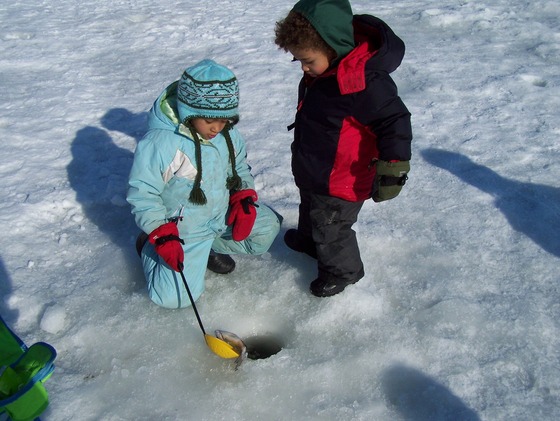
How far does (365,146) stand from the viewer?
255 centimetres

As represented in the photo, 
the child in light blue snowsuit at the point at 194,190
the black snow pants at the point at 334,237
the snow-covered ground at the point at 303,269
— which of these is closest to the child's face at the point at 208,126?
the child in light blue snowsuit at the point at 194,190

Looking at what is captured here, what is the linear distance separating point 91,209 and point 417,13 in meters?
4.97

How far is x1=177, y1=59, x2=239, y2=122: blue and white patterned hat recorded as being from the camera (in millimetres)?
2373

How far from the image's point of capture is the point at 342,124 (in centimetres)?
248

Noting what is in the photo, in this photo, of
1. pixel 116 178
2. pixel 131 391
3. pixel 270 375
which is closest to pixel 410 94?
pixel 116 178

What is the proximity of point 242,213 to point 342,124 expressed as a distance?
768 millimetres

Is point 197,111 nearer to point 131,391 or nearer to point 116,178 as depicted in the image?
point 131,391

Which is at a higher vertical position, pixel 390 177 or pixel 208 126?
pixel 208 126

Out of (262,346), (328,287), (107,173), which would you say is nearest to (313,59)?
(328,287)

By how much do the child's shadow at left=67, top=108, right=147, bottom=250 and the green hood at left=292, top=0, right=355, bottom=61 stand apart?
70.1 inches

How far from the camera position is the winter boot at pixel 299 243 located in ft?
10.2

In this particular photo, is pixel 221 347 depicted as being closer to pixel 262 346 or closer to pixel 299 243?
pixel 262 346

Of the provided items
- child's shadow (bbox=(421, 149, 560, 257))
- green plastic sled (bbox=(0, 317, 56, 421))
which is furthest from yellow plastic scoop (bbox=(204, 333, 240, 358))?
child's shadow (bbox=(421, 149, 560, 257))

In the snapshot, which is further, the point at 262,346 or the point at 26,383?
the point at 262,346
